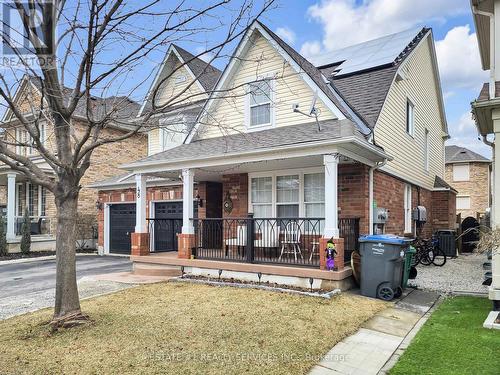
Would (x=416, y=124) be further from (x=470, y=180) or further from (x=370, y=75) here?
(x=470, y=180)

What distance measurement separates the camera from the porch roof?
8047 mm

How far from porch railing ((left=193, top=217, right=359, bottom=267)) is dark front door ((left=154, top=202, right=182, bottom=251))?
9.04 feet

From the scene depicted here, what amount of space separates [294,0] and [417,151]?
33.6 feet

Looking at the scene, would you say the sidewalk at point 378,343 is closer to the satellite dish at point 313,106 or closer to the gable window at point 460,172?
the satellite dish at point 313,106

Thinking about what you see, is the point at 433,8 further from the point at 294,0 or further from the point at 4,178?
the point at 4,178

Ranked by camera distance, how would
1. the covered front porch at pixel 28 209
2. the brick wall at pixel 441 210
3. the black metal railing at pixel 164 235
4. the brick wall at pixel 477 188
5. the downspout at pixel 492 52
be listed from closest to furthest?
the downspout at pixel 492 52
the black metal railing at pixel 164 235
the brick wall at pixel 441 210
the covered front porch at pixel 28 209
the brick wall at pixel 477 188

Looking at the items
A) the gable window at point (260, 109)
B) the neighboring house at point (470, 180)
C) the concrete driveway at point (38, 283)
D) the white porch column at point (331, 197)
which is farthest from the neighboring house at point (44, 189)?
the neighboring house at point (470, 180)

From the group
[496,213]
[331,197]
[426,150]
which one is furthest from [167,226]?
[496,213]

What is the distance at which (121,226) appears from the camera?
1709cm

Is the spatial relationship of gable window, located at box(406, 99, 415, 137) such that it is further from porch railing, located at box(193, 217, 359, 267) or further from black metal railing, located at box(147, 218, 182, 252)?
black metal railing, located at box(147, 218, 182, 252)

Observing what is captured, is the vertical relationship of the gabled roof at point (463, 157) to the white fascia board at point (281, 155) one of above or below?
above

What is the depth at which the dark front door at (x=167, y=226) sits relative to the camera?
540 inches

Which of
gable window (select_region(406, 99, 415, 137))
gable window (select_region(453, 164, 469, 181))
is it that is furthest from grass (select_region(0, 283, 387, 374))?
gable window (select_region(453, 164, 469, 181))

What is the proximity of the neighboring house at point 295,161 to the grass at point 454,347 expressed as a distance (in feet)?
7.47
